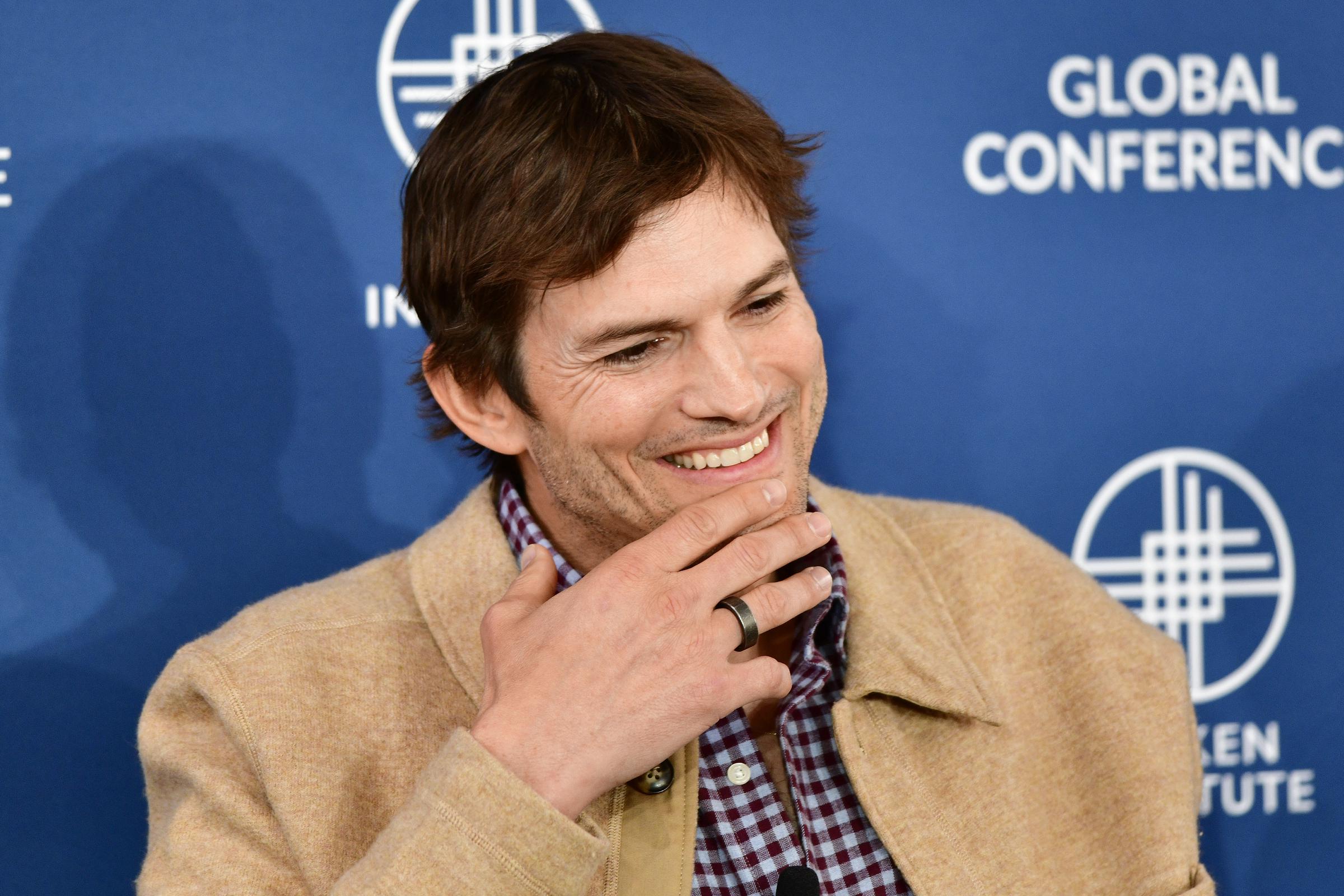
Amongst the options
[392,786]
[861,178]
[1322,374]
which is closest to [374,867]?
[392,786]

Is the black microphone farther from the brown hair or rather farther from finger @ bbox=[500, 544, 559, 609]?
the brown hair

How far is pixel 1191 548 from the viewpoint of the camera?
233 cm

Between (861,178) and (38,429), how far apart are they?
141 cm

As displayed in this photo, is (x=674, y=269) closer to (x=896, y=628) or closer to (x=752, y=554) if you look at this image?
(x=752, y=554)

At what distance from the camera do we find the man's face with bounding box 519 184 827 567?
5.08 ft

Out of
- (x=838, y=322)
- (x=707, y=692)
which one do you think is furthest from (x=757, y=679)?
(x=838, y=322)

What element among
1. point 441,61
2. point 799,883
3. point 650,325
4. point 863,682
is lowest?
point 799,883

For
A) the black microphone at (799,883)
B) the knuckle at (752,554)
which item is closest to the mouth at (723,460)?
the knuckle at (752,554)

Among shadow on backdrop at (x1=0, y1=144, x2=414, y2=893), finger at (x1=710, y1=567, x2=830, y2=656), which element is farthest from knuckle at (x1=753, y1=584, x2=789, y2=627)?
shadow on backdrop at (x1=0, y1=144, x2=414, y2=893)

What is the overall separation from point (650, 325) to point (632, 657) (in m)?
0.39

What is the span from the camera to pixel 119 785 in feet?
6.98

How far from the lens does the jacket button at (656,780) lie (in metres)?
1.54

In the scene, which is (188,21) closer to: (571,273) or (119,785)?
(571,273)

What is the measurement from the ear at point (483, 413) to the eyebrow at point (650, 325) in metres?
0.21
